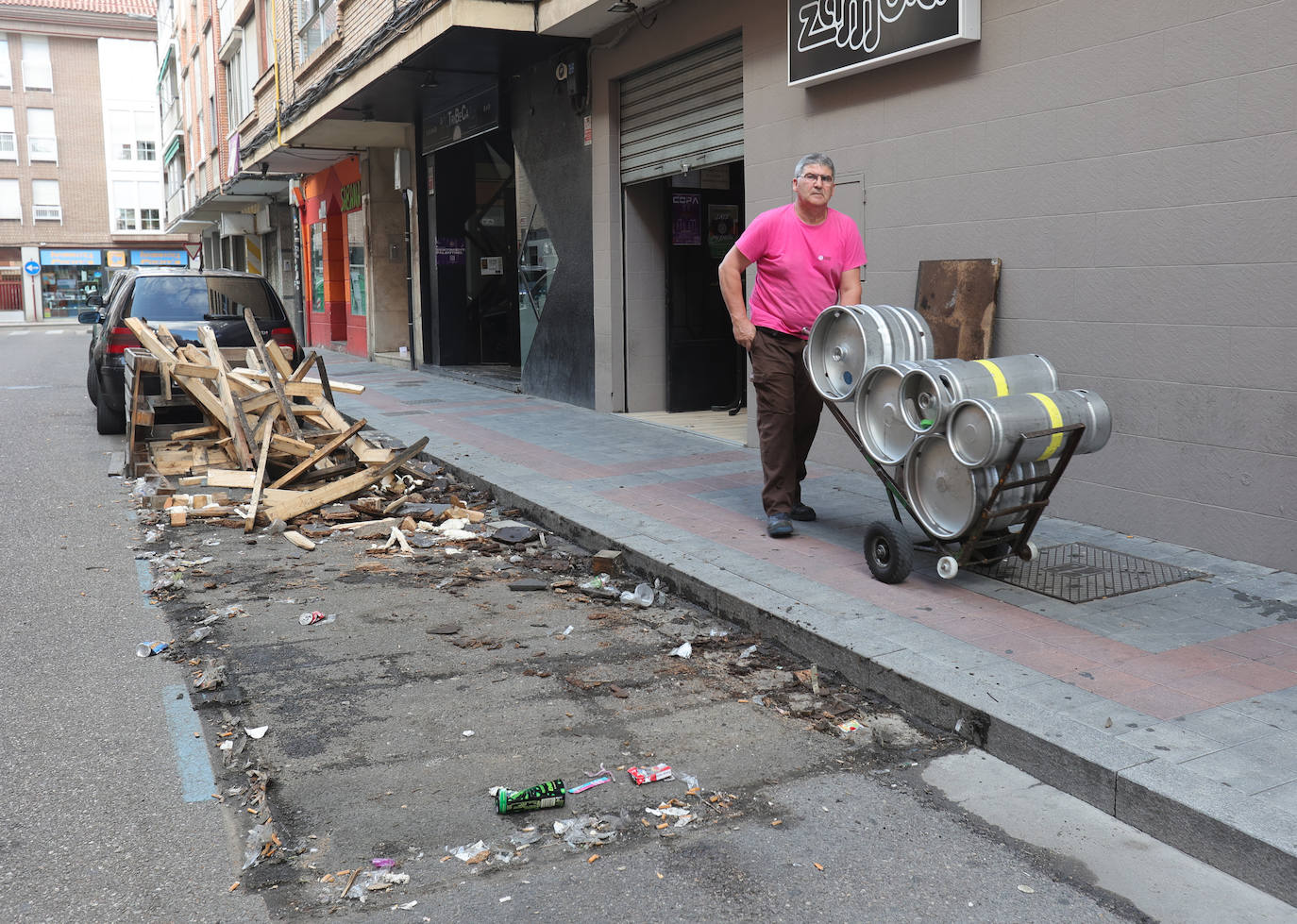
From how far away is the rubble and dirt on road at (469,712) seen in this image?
3176 mm

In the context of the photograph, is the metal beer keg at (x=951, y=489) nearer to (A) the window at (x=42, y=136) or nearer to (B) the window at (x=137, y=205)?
(B) the window at (x=137, y=205)

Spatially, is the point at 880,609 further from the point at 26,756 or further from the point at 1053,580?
the point at 26,756

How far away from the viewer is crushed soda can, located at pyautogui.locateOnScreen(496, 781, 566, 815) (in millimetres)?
3301

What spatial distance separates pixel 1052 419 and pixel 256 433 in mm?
5936

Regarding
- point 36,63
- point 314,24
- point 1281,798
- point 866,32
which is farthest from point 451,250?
point 36,63

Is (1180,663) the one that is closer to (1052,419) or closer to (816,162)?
(1052,419)

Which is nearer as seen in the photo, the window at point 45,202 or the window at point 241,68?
the window at point 241,68

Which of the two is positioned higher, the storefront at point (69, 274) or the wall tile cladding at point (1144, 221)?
the storefront at point (69, 274)

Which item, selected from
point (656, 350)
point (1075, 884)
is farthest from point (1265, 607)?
point (656, 350)

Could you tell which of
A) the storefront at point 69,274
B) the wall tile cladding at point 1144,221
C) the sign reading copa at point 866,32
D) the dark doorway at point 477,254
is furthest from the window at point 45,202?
the wall tile cladding at point 1144,221

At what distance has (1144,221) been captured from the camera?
5832 mm

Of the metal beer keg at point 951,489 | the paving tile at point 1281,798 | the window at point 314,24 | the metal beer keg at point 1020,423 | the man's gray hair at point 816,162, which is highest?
the window at point 314,24

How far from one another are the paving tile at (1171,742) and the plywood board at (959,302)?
353cm

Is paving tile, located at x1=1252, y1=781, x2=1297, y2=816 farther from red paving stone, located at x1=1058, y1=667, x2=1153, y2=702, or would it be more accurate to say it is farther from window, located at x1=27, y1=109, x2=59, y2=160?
window, located at x1=27, y1=109, x2=59, y2=160
